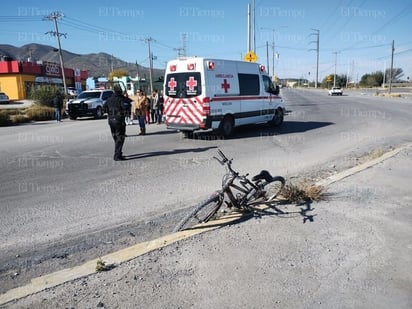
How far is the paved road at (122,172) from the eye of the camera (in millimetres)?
4730

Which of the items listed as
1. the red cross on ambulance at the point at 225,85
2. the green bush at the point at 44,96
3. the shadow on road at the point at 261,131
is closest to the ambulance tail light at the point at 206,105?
the red cross on ambulance at the point at 225,85

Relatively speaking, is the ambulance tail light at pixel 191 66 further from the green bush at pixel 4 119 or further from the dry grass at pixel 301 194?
the green bush at pixel 4 119

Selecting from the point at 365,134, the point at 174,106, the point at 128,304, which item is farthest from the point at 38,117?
the point at 128,304

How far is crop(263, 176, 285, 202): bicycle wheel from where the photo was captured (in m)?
5.35

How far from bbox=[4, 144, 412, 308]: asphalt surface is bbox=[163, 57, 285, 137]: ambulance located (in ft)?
23.9

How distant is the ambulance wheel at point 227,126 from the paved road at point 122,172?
428 millimetres

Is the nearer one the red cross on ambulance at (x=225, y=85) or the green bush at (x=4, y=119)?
the red cross on ambulance at (x=225, y=85)

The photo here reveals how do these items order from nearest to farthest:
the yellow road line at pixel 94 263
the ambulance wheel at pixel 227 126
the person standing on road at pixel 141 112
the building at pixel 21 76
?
the yellow road line at pixel 94 263
the ambulance wheel at pixel 227 126
the person standing on road at pixel 141 112
the building at pixel 21 76

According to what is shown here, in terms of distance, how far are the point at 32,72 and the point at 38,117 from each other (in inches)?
1445

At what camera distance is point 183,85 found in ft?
39.5

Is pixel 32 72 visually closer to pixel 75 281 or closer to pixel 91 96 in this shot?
pixel 91 96

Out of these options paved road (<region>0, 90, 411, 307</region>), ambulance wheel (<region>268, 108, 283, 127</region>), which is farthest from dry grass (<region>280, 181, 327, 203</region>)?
ambulance wheel (<region>268, 108, 283, 127</region>)

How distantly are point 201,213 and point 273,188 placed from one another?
4.16ft

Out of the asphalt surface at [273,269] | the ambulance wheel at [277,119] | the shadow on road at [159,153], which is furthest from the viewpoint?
the ambulance wheel at [277,119]
